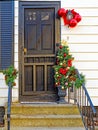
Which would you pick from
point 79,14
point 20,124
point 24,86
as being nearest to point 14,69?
point 24,86

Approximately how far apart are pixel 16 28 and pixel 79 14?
1499mm

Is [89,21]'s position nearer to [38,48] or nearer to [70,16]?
[70,16]

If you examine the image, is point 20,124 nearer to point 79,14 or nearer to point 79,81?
point 79,81

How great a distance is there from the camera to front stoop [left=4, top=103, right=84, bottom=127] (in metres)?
7.33

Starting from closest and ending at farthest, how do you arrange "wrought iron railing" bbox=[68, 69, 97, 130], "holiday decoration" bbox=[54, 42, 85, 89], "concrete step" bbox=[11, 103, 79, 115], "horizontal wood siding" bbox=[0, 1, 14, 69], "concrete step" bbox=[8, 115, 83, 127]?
"concrete step" bbox=[8, 115, 83, 127], "wrought iron railing" bbox=[68, 69, 97, 130], "concrete step" bbox=[11, 103, 79, 115], "holiday decoration" bbox=[54, 42, 85, 89], "horizontal wood siding" bbox=[0, 1, 14, 69]

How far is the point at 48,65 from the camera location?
28.2ft

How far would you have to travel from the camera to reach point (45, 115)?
297 inches

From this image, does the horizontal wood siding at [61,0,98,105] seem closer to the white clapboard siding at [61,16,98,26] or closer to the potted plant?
the white clapboard siding at [61,16,98,26]

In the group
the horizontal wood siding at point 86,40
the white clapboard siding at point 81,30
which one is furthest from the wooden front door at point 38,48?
the horizontal wood siding at point 86,40

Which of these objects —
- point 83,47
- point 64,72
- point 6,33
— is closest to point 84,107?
point 64,72

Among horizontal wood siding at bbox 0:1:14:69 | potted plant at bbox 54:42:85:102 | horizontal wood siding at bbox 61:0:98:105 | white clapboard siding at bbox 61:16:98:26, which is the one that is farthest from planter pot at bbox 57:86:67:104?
white clapboard siding at bbox 61:16:98:26

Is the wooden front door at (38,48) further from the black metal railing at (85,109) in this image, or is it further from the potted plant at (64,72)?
the black metal railing at (85,109)

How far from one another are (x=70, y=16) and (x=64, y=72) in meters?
1.33

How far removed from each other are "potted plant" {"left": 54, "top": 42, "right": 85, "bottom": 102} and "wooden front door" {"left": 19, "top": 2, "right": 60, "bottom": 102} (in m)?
0.40
